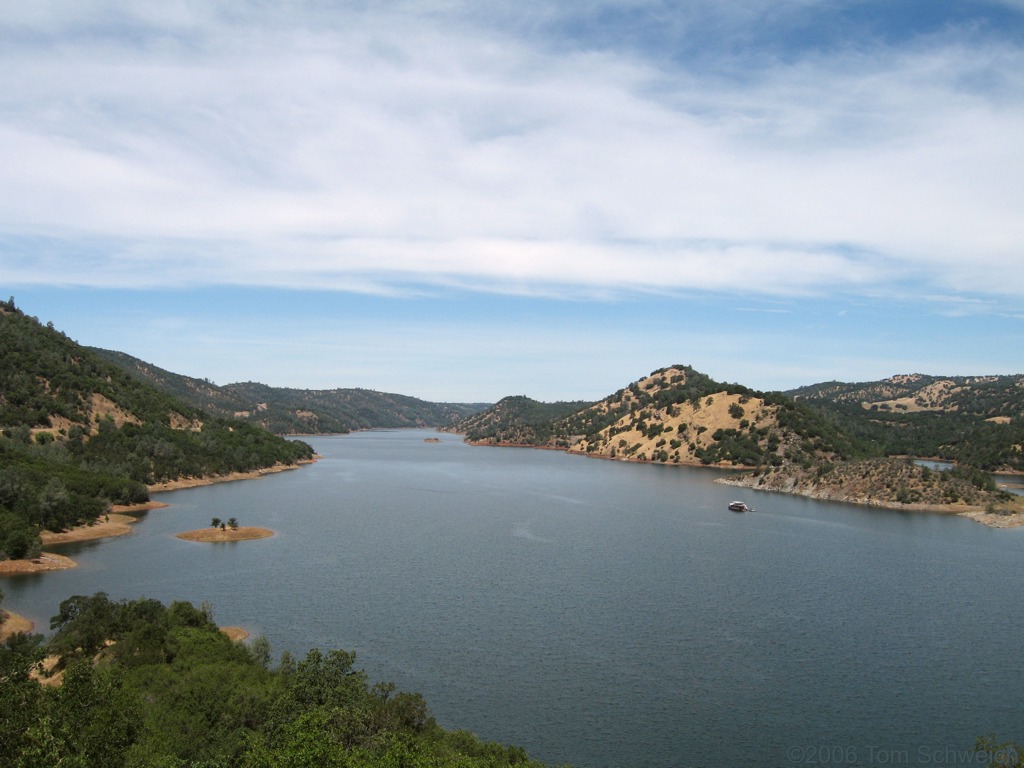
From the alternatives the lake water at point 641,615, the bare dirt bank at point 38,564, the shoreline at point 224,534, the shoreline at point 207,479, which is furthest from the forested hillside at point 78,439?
the shoreline at point 224,534

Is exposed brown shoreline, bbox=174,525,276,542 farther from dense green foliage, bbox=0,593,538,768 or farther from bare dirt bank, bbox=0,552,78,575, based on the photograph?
dense green foliage, bbox=0,593,538,768

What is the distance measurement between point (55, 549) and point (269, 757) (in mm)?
75213

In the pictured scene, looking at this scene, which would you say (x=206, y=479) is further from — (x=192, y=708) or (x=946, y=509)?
(x=946, y=509)

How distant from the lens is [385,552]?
272 feet

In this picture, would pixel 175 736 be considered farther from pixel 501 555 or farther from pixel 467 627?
pixel 501 555

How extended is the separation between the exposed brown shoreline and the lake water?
2.56 meters

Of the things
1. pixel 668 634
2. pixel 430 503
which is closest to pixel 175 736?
pixel 668 634

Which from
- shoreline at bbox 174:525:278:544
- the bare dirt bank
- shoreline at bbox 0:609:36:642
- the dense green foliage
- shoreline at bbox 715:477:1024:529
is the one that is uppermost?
shoreline at bbox 715:477:1024:529

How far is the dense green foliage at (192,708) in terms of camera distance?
24.3 meters

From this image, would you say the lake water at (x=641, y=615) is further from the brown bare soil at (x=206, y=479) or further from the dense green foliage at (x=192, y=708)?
the brown bare soil at (x=206, y=479)

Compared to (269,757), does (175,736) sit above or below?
below

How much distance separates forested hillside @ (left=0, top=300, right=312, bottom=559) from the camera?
9200cm

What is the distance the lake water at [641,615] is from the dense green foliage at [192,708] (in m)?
6.35

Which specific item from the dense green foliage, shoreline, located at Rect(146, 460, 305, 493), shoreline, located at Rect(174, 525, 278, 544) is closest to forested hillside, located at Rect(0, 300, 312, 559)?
shoreline, located at Rect(146, 460, 305, 493)
